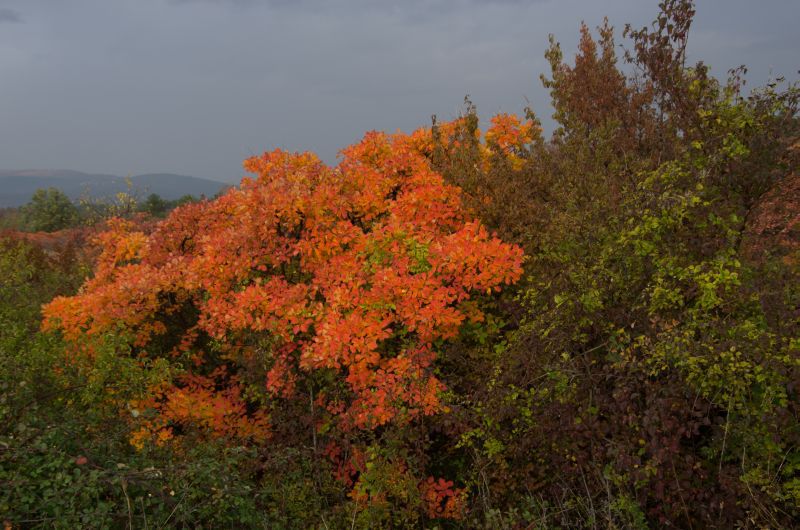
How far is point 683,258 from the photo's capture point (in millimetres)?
5883

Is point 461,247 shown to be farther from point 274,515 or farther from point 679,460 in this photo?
point 274,515

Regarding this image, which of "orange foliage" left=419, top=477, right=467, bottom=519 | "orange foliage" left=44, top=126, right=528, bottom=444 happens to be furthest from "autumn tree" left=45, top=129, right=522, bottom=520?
"orange foliage" left=419, top=477, right=467, bottom=519

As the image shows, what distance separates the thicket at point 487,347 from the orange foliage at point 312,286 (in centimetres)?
5

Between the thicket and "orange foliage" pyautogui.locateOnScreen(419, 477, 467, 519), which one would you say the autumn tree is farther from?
"orange foliage" pyautogui.locateOnScreen(419, 477, 467, 519)

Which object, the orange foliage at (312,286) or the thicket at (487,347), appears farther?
the orange foliage at (312,286)

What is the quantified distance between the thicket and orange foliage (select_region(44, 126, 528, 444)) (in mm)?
53

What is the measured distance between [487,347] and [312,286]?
2923mm

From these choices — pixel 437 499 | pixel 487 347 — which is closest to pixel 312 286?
pixel 487 347

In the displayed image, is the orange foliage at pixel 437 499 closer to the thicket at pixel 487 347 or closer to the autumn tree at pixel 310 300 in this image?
the thicket at pixel 487 347

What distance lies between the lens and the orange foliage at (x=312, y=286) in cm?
679

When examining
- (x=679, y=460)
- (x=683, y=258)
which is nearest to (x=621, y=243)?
(x=683, y=258)

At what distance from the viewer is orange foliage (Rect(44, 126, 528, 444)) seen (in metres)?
6.79

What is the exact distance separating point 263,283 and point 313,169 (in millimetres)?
2406

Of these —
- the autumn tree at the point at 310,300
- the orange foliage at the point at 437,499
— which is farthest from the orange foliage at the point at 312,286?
the orange foliage at the point at 437,499
